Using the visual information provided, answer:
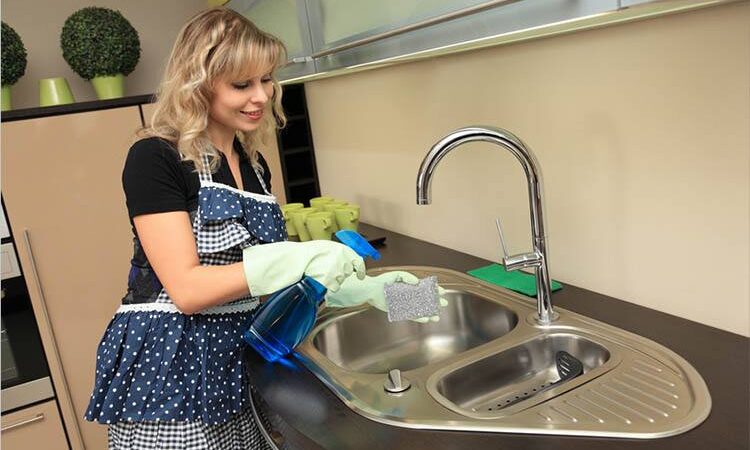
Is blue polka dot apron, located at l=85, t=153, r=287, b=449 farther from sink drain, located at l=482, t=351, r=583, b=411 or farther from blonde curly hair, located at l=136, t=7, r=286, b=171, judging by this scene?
sink drain, located at l=482, t=351, r=583, b=411

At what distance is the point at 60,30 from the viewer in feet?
6.97

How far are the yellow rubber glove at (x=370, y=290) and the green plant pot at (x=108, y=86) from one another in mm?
1344

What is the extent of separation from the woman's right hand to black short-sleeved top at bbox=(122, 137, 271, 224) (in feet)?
0.50

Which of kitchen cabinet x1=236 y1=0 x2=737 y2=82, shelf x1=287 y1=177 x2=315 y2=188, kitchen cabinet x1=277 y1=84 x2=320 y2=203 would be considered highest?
kitchen cabinet x1=236 y1=0 x2=737 y2=82

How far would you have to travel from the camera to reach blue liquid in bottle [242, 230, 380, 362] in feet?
3.44

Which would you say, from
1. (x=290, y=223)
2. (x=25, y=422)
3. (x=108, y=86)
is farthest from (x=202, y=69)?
(x=25, y=422)

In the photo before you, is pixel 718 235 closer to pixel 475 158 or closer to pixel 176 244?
pixel 475 158

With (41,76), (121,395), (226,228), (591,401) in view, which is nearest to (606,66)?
(591,401)

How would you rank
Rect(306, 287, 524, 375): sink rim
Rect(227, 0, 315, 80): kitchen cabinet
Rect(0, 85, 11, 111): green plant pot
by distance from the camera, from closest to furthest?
Rect(306, 287, 524, 375): sink rim → Rect(227, 0, 315, 80): kitchen cabinet → Rect(0, 85, 11, 111): green plant pot

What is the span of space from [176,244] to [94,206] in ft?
3.57

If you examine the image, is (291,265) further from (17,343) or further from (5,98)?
(5,98)

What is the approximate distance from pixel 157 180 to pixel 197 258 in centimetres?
15

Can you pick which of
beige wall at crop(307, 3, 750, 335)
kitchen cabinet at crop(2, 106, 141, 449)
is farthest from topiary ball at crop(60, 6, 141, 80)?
beige wall at crop(307, 3, 750, 335)

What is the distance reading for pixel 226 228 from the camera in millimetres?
1028
